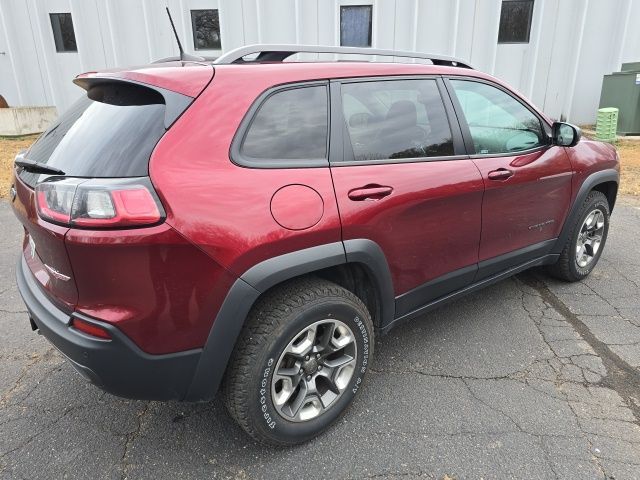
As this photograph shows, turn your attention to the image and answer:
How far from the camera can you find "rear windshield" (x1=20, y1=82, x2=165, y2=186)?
177 cm

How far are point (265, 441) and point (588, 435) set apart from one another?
1.59 meters

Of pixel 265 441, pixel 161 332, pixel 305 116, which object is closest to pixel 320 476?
pixel 265 441

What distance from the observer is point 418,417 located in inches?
95.7

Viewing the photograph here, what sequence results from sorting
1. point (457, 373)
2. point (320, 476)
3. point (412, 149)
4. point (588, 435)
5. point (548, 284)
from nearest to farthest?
point (320, 476), point (588, 435), point (412, 149), point (457, 373), point (548, 284)

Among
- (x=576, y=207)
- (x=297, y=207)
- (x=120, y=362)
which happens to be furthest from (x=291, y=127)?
(x=576, y=207)

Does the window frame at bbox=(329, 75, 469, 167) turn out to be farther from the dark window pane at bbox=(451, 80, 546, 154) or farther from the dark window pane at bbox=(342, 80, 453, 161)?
the dark window pane at bbox=(451, 80, 546, 154)

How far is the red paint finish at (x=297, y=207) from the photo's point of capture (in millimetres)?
1938

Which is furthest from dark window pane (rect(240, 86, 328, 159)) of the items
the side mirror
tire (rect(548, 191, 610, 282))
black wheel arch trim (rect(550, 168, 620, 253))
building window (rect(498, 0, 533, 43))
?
building window (rect(498, 0, 533, 43))

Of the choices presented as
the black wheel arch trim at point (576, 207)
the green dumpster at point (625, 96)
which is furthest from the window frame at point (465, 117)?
the green dumpster at point (625, 96)

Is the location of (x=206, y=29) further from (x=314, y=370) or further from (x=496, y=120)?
(x=314, y=370)

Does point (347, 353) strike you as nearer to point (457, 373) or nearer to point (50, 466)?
point (457, 373)

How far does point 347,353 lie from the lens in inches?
92.5

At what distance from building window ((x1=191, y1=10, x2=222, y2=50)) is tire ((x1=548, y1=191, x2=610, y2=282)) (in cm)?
1122

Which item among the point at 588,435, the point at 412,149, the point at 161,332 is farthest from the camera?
the point at 412,149
